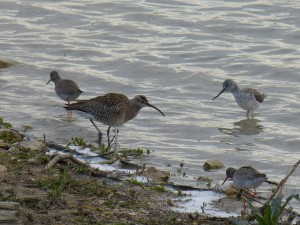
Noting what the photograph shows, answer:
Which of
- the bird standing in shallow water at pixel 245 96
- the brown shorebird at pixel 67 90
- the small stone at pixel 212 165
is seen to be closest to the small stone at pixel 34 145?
the small stone at pixel 212 165

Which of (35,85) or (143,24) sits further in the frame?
(143,24)

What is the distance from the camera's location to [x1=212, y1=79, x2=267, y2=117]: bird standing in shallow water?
14356 millimetres

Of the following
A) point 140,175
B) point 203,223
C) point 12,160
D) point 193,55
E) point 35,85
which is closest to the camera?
point 203,223

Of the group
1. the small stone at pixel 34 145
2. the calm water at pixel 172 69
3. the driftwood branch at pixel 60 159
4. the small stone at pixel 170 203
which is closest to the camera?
the small stone at pixel 170 203

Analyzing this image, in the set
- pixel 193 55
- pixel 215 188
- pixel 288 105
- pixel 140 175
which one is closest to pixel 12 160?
pixel 140 175

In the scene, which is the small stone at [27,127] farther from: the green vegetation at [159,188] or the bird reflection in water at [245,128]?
the green vegetation at [159,188]

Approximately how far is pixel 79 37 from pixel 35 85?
3.18m

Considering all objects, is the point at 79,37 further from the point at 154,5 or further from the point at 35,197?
the point at 35,197

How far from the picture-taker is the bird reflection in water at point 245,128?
44.8 ft

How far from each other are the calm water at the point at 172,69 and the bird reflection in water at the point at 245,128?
34 mm

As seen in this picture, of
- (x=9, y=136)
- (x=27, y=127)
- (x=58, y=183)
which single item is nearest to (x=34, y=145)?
(x=9, y=136)

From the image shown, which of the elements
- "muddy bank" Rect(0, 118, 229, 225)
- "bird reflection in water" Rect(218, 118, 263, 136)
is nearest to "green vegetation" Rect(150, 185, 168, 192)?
"muddy bank" Rect(0, 118, 229, 225)

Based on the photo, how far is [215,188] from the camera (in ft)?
30.9

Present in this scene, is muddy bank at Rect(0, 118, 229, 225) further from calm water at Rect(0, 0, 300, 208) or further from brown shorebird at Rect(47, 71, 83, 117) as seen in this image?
brown shorebird at Rect(47, 71, 83, 117)
